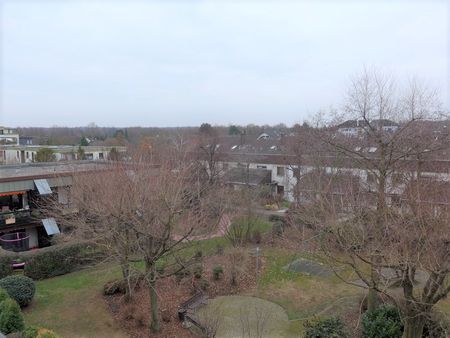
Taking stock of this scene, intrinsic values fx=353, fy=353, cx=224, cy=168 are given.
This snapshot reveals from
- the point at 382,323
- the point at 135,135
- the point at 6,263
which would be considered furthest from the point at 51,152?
the point at 135,135

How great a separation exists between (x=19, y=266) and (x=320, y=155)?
56.5ft

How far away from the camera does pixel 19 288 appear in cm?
1164

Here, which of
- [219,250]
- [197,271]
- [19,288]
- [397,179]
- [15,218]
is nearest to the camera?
[19,288]

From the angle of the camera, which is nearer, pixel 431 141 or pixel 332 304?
pixel 431 141

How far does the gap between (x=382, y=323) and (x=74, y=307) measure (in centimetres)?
992

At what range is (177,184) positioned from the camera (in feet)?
38.7

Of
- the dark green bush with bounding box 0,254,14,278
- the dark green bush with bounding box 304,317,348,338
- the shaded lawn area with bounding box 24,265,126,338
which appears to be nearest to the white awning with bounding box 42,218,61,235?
the shaded lawn area with bounding box 24,265,126,338

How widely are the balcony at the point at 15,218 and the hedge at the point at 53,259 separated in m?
4.77

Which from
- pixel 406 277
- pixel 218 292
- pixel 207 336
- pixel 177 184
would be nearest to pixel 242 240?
pixel 218 292

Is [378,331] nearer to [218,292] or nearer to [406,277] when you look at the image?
[406,277]

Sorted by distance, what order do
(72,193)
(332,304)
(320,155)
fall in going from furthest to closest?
(320,155), (72,193), (332,304)

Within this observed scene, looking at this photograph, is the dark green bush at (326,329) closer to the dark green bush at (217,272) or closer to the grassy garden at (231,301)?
the grassy garden at (231,301)

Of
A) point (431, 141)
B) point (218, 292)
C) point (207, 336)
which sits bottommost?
point (218, 292)

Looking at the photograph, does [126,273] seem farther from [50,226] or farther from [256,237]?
[256,237]
